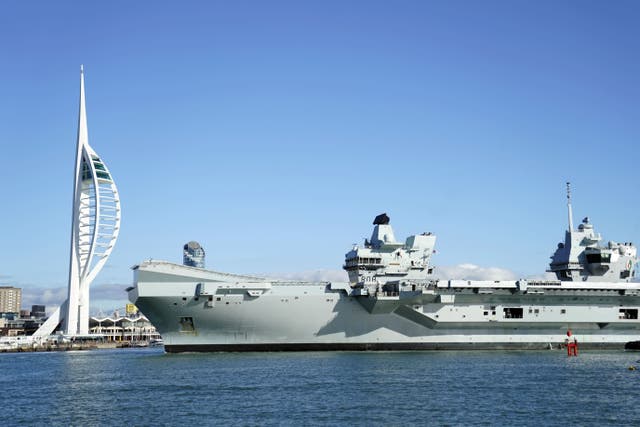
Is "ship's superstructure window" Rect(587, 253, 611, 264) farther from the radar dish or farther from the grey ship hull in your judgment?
the radar dish

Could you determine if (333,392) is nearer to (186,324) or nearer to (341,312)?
(341,312)

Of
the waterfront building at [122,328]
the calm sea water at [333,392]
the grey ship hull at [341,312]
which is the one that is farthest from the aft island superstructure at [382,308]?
the waterfront building at [122,328]

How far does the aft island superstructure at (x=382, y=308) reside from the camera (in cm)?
4041

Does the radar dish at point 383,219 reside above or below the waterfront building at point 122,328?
above

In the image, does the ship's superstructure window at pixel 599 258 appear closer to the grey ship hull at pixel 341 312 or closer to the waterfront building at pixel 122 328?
the grey ship hull at pixel 341 312

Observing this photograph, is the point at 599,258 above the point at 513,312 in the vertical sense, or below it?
above

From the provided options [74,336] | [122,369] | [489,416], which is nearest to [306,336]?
[122,369]

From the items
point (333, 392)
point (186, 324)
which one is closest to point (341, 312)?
point (186, 324)

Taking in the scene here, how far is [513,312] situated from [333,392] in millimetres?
20519

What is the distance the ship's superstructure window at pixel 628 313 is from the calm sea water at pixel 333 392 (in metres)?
7.00

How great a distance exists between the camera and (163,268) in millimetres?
40562

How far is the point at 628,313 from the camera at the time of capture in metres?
44.8

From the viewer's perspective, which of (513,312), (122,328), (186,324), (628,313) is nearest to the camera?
(186,324)

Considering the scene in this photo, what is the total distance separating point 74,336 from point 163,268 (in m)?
39.7
